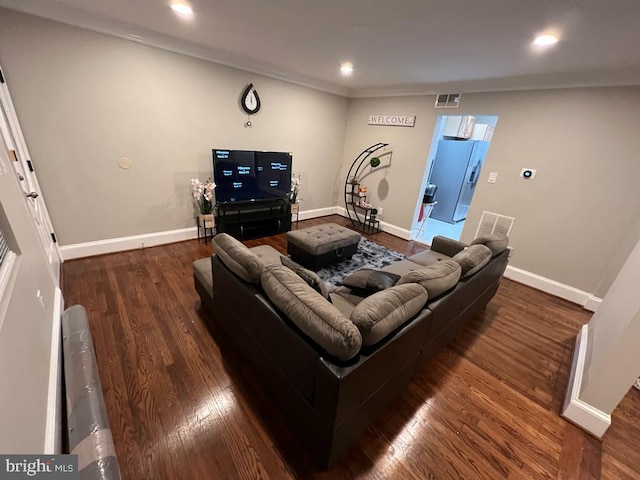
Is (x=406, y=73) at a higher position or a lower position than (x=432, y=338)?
higher

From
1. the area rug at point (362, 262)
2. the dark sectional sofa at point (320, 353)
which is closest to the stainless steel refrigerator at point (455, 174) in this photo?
the area rug at point (362, 262)

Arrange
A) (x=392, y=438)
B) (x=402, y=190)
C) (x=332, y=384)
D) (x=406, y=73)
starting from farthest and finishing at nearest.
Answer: (x=402, y=190) → (x=406, y=73) → (x=392, y=438) → (x=332, y=384)

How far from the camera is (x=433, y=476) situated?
1.31 metres

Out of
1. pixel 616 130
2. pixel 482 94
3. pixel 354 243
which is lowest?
pixel 354 243

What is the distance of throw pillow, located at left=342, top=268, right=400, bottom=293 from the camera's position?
187 cm

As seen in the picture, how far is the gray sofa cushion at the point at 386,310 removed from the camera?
3.83ft

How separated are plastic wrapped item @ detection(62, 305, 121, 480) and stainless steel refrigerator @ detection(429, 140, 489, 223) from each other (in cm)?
604

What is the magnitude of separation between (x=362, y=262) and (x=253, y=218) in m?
1.76

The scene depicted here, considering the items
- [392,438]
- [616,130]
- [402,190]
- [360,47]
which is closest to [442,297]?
[392,438]

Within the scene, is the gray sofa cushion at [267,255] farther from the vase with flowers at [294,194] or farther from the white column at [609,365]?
the white column at [609,365]

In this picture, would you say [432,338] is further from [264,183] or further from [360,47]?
[264,183]

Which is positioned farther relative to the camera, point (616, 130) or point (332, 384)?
point (616, 130)

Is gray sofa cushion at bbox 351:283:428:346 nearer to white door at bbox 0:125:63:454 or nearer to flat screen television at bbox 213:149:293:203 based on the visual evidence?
white door at bbox 0:125:63:454

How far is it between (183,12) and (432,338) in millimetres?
3246
